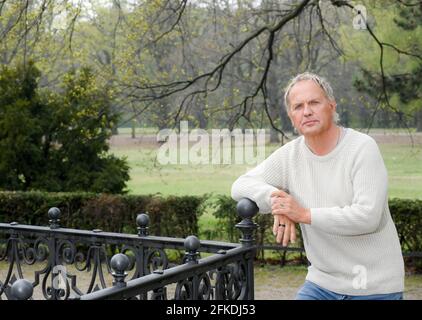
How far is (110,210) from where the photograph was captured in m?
10.1

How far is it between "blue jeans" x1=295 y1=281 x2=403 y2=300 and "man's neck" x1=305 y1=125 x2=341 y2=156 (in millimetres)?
550

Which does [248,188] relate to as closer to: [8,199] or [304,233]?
[304,233]

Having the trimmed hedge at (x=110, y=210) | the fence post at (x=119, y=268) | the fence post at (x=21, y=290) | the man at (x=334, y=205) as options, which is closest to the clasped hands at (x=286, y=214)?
the man at (x=334, y=205)

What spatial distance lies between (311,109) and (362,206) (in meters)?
0.44

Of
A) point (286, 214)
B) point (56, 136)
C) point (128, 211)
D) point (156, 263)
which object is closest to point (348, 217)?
point (286, 214)

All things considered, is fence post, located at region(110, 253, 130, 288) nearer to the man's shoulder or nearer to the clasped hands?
the clasped hands

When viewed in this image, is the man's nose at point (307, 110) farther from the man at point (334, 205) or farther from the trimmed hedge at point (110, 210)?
the trimmed hedge at point (110, 210)

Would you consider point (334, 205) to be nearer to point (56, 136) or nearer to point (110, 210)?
point (110, 210)

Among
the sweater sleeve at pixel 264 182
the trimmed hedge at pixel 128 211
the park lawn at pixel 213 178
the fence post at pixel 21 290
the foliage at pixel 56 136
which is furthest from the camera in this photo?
the park lawn at pixel 213 178

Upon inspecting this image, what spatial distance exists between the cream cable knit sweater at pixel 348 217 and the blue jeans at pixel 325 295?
2 centimetres

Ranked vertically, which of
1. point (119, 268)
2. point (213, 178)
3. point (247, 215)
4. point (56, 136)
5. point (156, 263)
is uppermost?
point (56, 136)

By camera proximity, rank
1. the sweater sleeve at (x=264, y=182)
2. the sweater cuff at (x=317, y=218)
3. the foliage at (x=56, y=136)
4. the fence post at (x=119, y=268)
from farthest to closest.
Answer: the foliage at (x=56, y=136) → the sweater sleeve at (x=264, y=182) → the sweater cuff at (x=317, y=218) → the fence post at (x=119, y=268)

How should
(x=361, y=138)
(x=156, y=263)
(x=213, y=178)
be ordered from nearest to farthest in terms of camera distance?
(x=361, y=138) < (x=156, y=263) < (x=213, y=178)

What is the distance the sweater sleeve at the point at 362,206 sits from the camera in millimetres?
2504
